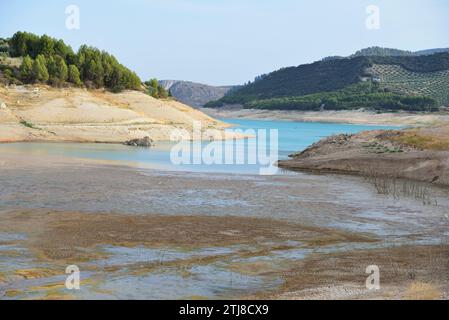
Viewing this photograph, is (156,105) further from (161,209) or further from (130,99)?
(161,209)

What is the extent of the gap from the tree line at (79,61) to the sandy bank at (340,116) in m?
45.2

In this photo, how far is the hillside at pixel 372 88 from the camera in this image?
138 m

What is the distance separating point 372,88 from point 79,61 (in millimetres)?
102994

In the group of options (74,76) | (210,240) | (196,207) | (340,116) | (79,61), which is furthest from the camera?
(340,116)

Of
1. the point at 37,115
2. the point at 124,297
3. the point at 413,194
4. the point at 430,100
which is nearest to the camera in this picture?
the point at 124,297

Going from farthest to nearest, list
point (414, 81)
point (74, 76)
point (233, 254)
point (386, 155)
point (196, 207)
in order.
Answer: point (414, 81) → point (74, 76) → point (386, 155) → point (196, 207) → point (233, 254)

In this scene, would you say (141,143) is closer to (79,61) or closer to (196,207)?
(79,61)

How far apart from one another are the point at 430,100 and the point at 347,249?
12274cm

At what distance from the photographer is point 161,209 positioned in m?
19.4

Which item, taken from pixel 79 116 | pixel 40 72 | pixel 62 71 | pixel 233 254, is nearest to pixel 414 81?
pixel 62 71

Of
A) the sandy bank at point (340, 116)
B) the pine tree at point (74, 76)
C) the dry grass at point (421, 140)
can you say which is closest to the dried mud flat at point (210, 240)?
the dry grass at point (421, 140)

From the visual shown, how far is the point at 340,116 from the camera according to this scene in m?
134

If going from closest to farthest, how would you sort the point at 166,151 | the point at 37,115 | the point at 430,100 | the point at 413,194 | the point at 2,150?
the point at 413,194 → the point at 2,150 → the point at 166,151 → the point at 37,115 → the point at 430,100

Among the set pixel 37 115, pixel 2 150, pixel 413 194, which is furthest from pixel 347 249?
pixel 37 115
